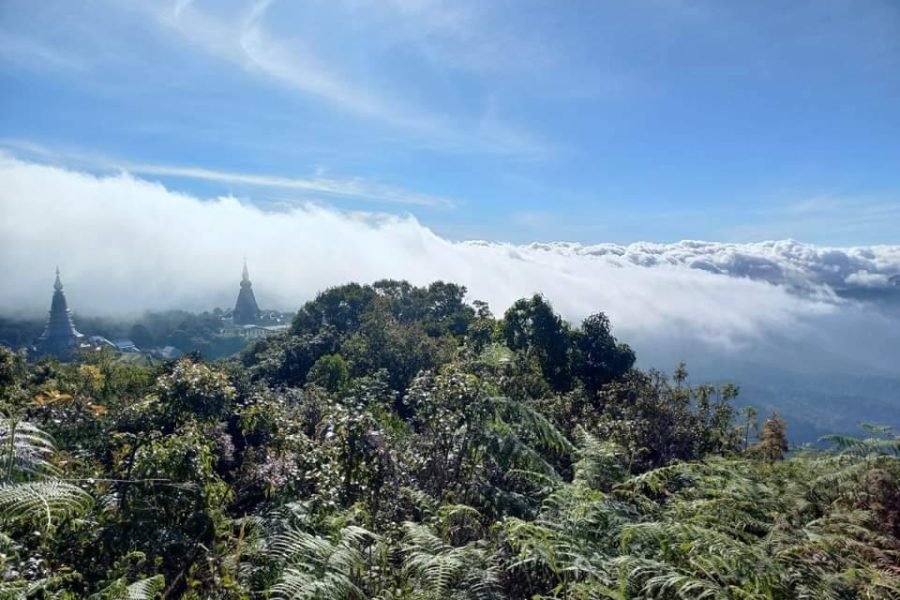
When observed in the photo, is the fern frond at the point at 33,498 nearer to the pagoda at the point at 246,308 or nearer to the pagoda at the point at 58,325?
the pagoda at the point at 58,325

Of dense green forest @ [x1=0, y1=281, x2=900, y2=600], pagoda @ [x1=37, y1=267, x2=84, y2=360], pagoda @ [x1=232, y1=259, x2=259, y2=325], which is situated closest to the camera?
Result: dense green forest @ [x1=0, y1=281, x2=900, y2=600]

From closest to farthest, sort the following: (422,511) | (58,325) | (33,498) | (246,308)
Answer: (33,498) → (422,511) → (58,325) → (246,308)

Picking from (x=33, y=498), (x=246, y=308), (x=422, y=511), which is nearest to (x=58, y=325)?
(x=246, y=308)

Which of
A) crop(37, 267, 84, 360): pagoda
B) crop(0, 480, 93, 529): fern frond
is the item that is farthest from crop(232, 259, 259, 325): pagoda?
crop(0, 480, 93, 529): fern frond

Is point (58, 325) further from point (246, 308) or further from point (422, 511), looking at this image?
point (422, 511)

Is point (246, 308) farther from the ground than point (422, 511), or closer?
closer

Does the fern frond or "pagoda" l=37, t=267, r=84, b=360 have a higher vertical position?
the fern frond

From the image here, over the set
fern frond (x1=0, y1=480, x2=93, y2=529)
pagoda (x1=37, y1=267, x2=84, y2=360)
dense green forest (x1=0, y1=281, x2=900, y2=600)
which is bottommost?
pagoda (x1=37, y1=267, x2=84, y2=360)

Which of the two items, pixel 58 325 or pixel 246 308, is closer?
pixel 58 325

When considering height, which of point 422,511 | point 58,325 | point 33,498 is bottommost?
point 58,325


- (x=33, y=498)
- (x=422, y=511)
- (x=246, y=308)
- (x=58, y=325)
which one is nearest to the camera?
(x=33, y=498)

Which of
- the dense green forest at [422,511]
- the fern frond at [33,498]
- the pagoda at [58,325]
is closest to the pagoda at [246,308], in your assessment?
the pagoda at [58,325]

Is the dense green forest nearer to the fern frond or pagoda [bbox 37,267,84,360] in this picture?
the fern frond

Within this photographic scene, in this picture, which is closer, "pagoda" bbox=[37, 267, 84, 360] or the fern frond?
the fern frond
